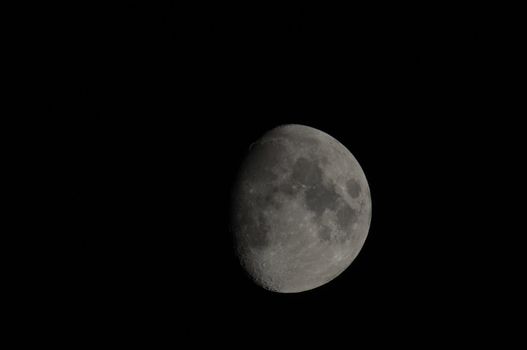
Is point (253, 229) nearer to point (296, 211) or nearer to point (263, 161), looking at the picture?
point (296, 211)

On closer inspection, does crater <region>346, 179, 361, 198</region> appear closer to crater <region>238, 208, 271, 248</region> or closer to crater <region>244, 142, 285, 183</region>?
crater <region>244, 142, 285, 183</region>

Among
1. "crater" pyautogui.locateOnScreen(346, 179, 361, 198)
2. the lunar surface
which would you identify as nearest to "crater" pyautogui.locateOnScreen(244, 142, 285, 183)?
the lunar surface

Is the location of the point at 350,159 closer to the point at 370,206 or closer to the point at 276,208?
the point at 370,206

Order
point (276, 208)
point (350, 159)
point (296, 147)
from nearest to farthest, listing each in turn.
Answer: point (276, 208) → point (296, 147) → point (350, 159)

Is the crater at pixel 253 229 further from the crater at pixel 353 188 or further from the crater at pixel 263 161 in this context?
the crater at pixel 353 188

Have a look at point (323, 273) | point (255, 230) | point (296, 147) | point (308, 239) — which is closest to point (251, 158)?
point (296, 147)

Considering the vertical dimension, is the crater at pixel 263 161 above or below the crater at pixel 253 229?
above

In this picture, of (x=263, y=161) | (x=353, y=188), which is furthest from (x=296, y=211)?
(x=353, y=188)

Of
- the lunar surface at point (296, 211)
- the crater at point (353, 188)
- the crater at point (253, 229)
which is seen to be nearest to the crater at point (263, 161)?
the lunar surface at point (296, 211)
